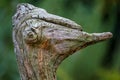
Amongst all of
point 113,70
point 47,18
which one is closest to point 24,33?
point 47,18

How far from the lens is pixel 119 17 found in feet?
32.4

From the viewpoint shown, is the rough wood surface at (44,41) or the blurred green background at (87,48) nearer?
the rough wood surface at (44,41)

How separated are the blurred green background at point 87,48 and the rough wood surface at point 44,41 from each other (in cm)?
417

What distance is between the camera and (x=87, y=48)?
9016mm

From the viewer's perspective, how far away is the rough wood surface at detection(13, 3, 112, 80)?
3.70m

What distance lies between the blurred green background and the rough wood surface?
4.17 meters

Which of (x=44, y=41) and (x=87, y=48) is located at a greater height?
(x=44, y=41)

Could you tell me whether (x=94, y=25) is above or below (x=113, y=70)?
above

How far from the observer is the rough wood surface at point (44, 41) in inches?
146

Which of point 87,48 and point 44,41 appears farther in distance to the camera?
point 87,48

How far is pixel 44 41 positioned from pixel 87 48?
209 inches

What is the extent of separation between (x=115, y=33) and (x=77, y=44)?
5951 mm

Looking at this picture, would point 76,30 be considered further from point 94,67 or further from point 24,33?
point 94,67

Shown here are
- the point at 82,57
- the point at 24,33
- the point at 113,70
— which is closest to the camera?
the point at 24,33
